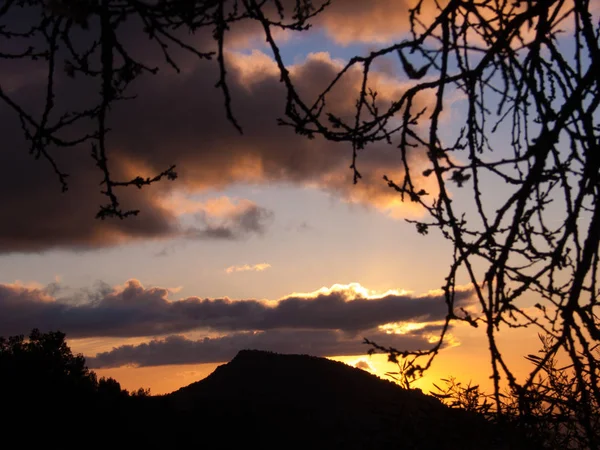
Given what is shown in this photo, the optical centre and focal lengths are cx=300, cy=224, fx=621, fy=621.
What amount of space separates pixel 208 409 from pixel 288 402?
1500 mm

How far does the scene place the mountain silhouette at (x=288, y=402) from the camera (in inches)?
393

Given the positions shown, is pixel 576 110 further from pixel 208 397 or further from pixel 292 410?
pixel 208 397

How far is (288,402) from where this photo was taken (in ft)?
37.9

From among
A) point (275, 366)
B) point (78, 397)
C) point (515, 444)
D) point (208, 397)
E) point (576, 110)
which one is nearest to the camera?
point (515, 444)

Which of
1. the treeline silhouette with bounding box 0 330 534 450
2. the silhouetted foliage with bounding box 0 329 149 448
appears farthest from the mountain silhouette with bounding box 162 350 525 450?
the silhouetted foliage with bounding box 0 329 149 448

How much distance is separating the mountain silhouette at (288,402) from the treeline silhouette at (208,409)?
0.02 meters

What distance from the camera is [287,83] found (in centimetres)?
358

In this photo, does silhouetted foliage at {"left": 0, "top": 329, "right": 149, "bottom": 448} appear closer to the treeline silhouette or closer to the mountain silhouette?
the treeline silhouette

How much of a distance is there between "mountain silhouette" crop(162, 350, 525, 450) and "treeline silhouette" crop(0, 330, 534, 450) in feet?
0.06

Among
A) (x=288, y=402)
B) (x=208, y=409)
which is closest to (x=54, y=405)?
(x=208, y=409)

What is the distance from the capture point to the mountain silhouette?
9.98 m

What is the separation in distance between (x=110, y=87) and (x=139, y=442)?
21.9 feet

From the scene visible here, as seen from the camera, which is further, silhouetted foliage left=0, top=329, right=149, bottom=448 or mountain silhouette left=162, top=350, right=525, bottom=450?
mountain silhouette left=162, top=350, right=525, bottom=450

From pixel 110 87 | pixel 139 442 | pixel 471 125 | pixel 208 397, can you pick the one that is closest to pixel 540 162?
pixel 471 125
